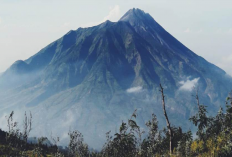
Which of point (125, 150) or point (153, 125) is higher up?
point (153, 125)

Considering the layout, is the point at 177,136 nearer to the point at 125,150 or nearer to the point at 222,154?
the point at 222,154

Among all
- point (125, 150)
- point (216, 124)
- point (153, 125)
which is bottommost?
point (125, 150)

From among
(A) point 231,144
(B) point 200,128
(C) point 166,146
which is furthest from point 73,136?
(A) point 231,144

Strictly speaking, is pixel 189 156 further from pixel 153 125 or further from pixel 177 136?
pixel 177 136

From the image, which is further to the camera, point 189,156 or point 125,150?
point 189,156

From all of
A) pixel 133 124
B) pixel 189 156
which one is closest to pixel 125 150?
pixel 133 124

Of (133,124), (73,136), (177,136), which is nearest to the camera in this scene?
(133,124)

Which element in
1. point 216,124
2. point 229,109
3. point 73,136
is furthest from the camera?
point 73,136

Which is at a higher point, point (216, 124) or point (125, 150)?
point (216, 124)

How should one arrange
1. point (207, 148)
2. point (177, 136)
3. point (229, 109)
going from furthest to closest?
1. point (177, 136)
2. point (229, 109)
3. point (207, 148)
